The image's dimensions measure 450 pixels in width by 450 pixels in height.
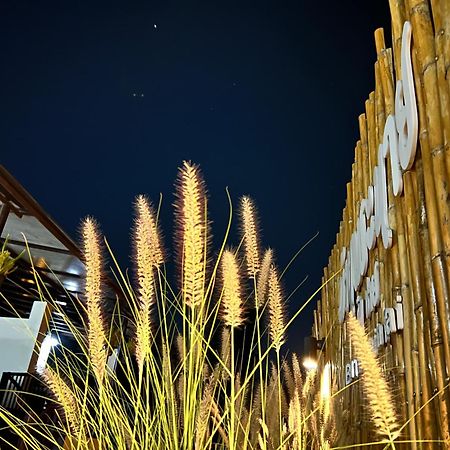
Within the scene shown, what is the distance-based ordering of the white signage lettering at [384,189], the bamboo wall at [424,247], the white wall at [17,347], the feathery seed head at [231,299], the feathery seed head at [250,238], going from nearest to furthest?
the feathery seed head at [231,299] < the feathery seed head at [250,238] < the bamboo wall at [424,247] < the white signage lettering at [384,189] < the white wall at [17,347]

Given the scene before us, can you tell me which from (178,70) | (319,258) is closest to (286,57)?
(178,70)

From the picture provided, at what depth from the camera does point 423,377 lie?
1.16 meters

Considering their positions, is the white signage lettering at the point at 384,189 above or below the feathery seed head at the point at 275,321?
above

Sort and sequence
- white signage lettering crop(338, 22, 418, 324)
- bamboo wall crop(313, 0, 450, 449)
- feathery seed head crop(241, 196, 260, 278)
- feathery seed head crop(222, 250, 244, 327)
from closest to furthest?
1. feathery seed head crop(222, 250, 244, 327)
2. feathery seed head crop(241, 196, 260, 278)
3. bamboo wall crop(313, 0, 450, 449)
4. white signage lettering crop(338, 22, 418, 324)

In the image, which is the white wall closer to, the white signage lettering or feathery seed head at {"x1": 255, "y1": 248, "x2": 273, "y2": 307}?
the white signage lettering

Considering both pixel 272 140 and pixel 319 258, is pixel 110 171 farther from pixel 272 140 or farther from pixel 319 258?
pixel 319 258

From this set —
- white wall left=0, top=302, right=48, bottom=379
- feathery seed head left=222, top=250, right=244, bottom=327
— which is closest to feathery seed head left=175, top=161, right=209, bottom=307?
feathery seed head left=222, top=250, right=244, bottom=327

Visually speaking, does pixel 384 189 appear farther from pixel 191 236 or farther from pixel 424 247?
pixel 191 236

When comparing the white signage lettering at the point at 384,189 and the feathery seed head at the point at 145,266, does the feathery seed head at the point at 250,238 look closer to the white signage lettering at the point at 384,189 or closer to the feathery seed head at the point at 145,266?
the feathery seed head at the point at 145,266

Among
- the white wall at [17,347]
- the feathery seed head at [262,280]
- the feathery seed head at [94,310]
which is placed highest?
the white wall at [17,347]

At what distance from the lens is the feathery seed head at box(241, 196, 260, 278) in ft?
2.91

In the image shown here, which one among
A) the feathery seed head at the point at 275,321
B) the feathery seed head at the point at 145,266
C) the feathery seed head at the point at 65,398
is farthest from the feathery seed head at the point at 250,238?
the feathery seed head at the point at 65,398

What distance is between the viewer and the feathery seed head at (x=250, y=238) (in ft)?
2.91

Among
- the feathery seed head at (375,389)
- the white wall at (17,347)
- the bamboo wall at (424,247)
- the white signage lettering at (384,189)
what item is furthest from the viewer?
the white wall at (17,347)
